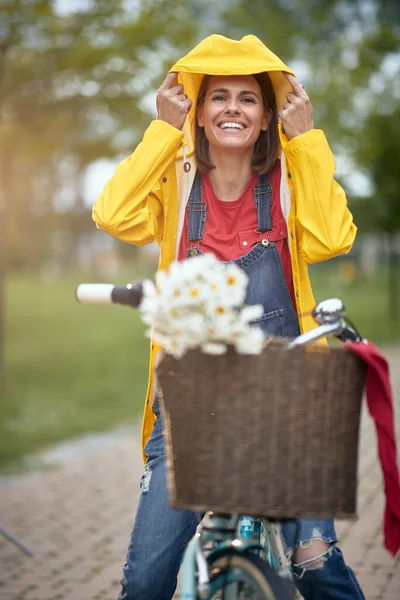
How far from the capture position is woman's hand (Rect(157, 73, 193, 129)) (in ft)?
9.71

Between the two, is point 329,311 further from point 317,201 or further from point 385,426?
point 317,201

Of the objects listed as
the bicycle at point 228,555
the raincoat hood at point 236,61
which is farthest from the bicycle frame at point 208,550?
the raincoat hood at point 236,61

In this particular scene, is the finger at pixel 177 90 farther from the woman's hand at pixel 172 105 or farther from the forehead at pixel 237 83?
the forehead at pixel 237 83

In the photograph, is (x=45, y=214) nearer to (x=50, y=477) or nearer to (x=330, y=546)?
(x=50, y=477)

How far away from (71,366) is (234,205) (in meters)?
11.1

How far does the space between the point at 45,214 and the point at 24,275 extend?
10.4 feet

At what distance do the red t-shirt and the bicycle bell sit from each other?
26.9 inches

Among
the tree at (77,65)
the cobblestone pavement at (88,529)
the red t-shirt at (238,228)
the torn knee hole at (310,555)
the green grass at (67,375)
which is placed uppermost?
the tree at (77,65)

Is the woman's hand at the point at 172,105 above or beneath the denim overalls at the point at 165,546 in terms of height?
above

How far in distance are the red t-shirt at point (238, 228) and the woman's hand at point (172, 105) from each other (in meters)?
0.27

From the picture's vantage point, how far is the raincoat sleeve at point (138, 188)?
2.83m

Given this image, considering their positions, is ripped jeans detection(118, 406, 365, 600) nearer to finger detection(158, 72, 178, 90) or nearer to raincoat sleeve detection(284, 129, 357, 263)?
raincoat sleeve detection(284, 129, 357, 263)

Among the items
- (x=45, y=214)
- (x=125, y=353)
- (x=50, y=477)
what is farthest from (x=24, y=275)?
(x=50, y=477)

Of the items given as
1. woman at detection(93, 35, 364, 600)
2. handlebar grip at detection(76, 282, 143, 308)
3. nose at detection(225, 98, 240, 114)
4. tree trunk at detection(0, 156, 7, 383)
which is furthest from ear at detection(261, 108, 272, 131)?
tree trunk at detection(0, 156, 7, 383)
